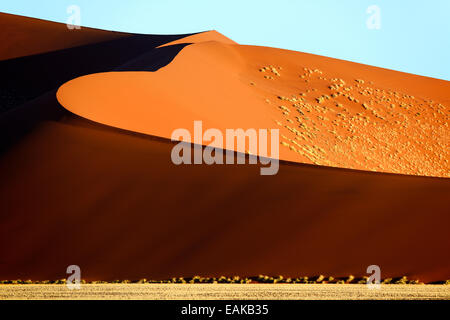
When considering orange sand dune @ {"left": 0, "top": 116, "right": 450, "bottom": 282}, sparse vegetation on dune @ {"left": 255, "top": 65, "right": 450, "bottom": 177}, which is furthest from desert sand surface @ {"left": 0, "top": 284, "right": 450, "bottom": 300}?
sparse vegetation on dune @ {"left": 255, "top": 65, "right": 450, "bottom": 177}

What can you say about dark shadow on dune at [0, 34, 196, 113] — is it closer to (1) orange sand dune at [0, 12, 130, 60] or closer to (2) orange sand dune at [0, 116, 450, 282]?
(1) orange sand dune at [0, 12, 130, 60]

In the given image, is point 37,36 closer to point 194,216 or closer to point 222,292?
point 194,216

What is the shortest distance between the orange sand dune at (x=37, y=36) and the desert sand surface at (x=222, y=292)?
2629 cm

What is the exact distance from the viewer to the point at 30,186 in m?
11.3

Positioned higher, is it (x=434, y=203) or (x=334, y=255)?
(x=434, y=203)

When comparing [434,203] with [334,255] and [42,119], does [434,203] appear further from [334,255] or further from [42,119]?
[42,119]

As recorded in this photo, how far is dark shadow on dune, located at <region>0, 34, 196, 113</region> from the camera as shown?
2855 centimetres

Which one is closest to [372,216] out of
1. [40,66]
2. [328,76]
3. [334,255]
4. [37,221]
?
[334,255]

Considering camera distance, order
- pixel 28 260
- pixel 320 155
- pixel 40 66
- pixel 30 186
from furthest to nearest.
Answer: pixel 40 66, pixel 320 155, pixel 30 186, pixel 28 260

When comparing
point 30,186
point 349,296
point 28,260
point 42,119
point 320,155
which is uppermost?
point 320,155

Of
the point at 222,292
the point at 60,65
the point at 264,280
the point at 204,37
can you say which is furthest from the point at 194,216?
the point at 204,37

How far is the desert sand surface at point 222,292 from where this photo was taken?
8141 mm

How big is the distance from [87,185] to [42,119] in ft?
8.49

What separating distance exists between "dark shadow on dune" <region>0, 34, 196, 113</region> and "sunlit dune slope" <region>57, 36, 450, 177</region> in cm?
552
